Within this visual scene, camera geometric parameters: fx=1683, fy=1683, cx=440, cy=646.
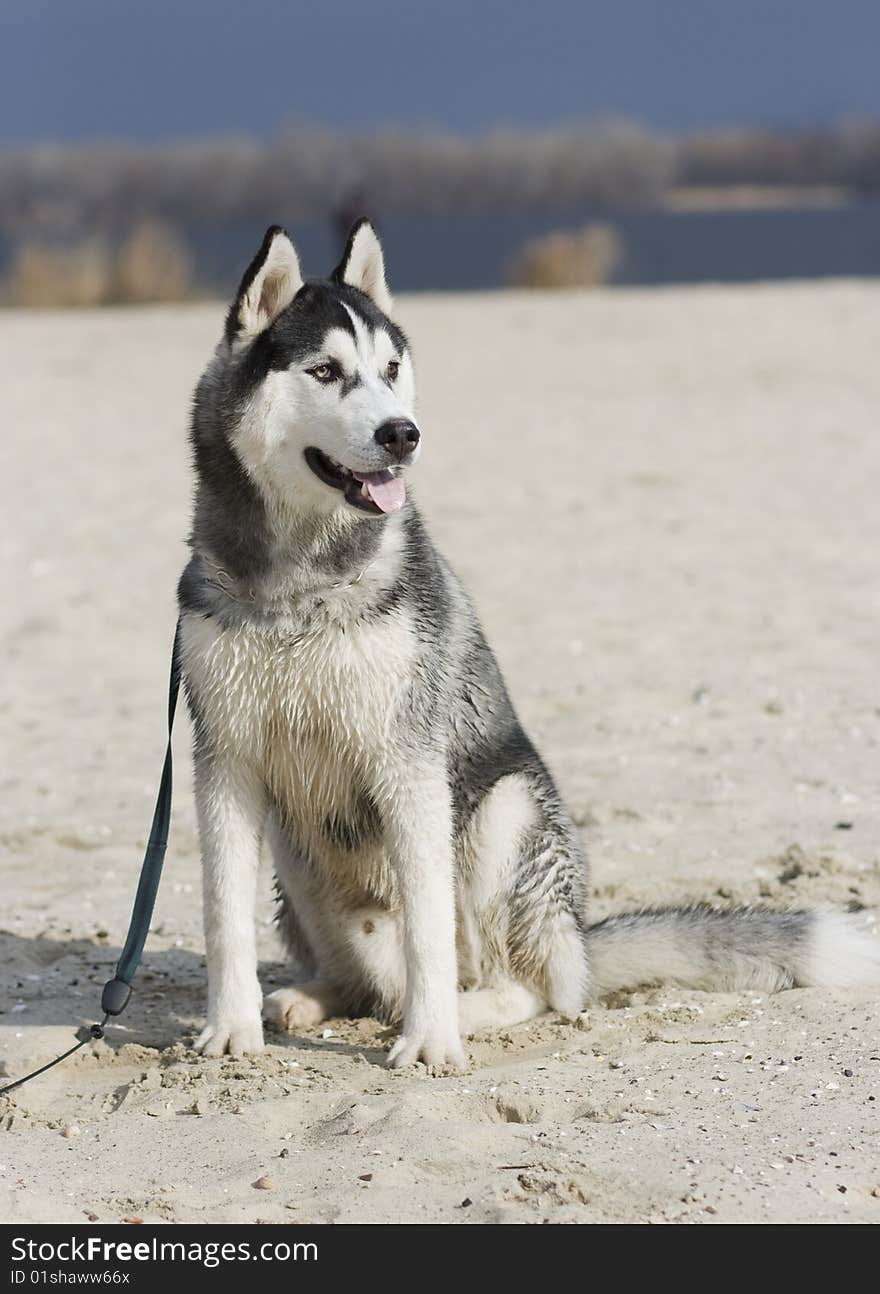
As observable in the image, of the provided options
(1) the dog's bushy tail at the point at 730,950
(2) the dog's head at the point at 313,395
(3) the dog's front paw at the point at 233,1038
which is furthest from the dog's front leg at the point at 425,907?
(2) the dog's head at the point at 313,395

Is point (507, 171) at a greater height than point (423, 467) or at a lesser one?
greater

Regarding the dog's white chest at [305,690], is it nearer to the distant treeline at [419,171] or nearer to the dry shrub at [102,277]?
the dry shrub at [102,277]

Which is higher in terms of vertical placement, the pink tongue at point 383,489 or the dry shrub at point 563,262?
the dry shrub at point 563,262

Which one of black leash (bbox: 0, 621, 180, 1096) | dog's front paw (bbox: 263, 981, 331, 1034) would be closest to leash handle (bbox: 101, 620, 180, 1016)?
black leash (bbox: 0, 621, 180, 1096)

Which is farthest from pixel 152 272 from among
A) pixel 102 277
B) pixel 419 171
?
pixel 419 171

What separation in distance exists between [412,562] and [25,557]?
643 cm

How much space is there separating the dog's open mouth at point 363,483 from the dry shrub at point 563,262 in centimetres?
2007

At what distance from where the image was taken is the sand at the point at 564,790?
361 cm

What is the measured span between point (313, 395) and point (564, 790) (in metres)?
2.77

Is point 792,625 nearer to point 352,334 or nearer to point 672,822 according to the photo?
point 672,822

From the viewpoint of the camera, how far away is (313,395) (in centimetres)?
413

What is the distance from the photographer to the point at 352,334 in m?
4.19

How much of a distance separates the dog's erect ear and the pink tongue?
2.00 ft
